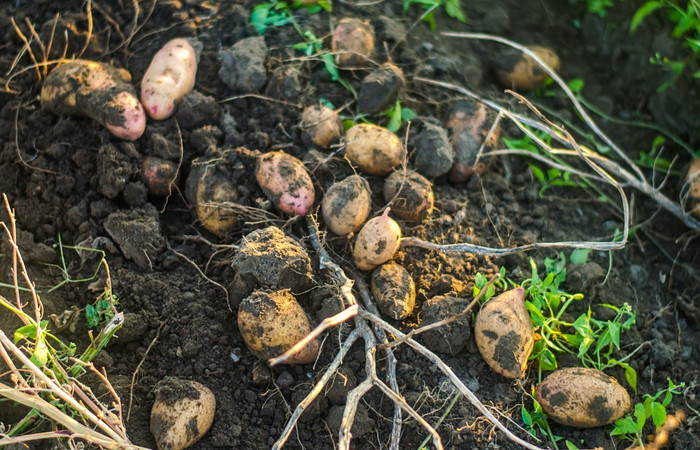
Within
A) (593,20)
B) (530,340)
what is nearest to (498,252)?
(530,340)

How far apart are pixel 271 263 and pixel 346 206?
0.97ft

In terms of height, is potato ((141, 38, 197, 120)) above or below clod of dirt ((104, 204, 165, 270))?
above

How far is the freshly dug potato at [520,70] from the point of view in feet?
8.10

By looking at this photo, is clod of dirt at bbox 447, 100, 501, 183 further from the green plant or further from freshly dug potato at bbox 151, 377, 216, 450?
freshly dug potato at bbox 151, 377, 216, 450

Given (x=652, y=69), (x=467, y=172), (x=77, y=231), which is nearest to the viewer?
(x=77, y=231)

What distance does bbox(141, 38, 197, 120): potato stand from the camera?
2.11 metres

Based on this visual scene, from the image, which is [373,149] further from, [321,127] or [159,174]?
[159,174]

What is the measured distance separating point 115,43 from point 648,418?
2.25 metres

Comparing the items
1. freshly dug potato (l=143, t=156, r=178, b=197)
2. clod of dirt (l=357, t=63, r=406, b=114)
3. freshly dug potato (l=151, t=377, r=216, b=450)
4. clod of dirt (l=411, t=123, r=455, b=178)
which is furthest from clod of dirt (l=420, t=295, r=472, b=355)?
freshly dug potato (l=143, t=156, r=178, b=197)

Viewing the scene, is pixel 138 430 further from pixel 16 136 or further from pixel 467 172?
pixel 467 172

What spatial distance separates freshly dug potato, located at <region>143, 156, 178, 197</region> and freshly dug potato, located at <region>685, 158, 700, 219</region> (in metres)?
1.82

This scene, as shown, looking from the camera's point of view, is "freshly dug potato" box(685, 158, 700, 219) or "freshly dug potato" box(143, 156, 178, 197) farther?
"freshly dug potato" box(685, 158, 700, 219)

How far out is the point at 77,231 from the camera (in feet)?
6.58

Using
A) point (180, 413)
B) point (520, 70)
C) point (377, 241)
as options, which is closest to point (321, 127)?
point (377, 241)
